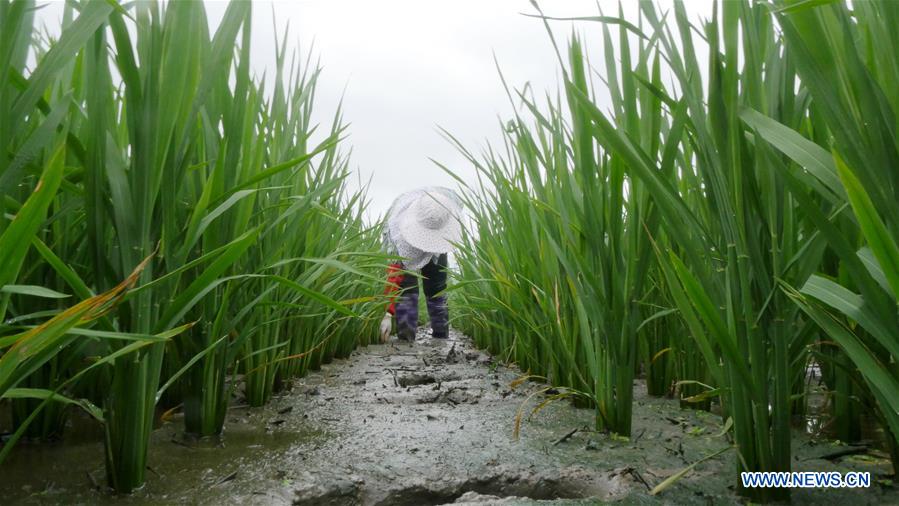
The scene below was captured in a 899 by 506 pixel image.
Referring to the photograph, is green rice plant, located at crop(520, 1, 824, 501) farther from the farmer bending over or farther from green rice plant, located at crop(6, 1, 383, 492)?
the farmer bending over

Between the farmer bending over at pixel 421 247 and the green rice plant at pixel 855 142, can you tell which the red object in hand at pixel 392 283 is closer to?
the farmer bending over at pixel 421 247

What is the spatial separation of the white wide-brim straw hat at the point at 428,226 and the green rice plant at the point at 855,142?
153 inches

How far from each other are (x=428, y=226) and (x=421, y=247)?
31 centimetres

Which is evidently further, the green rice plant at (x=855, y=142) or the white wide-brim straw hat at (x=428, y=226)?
the white wide-brim straw hat at (x=428, y=226)

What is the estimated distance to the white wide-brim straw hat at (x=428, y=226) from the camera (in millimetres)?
4543

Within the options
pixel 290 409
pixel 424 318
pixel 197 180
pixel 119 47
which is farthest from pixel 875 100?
pixel 424 318

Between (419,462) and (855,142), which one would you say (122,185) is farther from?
(855,142)

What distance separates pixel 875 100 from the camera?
0.53m

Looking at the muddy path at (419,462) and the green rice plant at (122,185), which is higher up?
the green rice plant at (122,185)

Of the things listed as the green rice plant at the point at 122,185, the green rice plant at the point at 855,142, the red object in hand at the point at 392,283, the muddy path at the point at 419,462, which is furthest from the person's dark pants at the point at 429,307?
the green rice plant at the point at 855,142

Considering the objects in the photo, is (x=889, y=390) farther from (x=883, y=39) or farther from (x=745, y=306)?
(x=883, y=39)

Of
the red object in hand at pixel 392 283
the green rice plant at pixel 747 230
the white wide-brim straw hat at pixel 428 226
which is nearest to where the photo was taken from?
the green rice plant at pixel 747 230

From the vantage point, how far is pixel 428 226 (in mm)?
4738

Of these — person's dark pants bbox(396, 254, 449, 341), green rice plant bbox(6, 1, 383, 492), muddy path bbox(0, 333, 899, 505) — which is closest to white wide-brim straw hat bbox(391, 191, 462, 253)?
person's dark pants bbox(396, 254, 449, 341)
